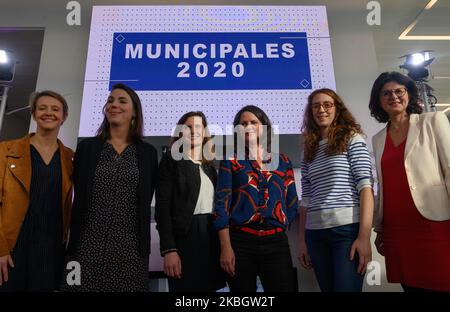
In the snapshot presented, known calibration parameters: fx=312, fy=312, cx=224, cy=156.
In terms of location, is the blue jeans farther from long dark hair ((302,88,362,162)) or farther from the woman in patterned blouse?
long dark hair ((302,88,362,162))

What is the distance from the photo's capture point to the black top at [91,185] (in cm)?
135

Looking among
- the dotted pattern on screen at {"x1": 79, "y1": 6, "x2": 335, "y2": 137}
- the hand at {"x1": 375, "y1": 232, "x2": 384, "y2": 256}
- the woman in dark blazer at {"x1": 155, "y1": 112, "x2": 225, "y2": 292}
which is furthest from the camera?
the dotted pattern on screen at {"x1": 79, "y1": 6, "x2": 335, "y2": 137}

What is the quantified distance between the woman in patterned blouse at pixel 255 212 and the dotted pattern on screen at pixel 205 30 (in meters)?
1.00

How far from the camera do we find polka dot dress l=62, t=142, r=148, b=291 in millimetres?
1291

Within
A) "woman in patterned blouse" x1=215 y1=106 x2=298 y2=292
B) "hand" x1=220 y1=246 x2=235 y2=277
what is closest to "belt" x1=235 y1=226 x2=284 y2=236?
"woman in patterned blouse" x1=215 y1=106 x2=298 y2=292

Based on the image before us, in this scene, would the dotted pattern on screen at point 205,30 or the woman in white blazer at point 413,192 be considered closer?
the woman in white blazer at point 413,192

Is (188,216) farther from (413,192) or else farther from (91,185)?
(413,192)

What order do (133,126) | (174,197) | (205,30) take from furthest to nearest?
(205,30) < (133,126) < (174,197)

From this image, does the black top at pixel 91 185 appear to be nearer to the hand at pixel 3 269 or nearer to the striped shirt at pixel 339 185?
the hand at pixel 3 269

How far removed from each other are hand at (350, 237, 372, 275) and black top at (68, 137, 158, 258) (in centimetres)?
87

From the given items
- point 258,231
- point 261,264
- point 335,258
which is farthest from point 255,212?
point 335,258

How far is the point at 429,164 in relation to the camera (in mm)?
1312

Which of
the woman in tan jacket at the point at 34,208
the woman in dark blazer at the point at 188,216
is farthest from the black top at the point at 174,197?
the woman in tan jacket at the point at 34,208

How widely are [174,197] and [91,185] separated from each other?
365 millimetres
